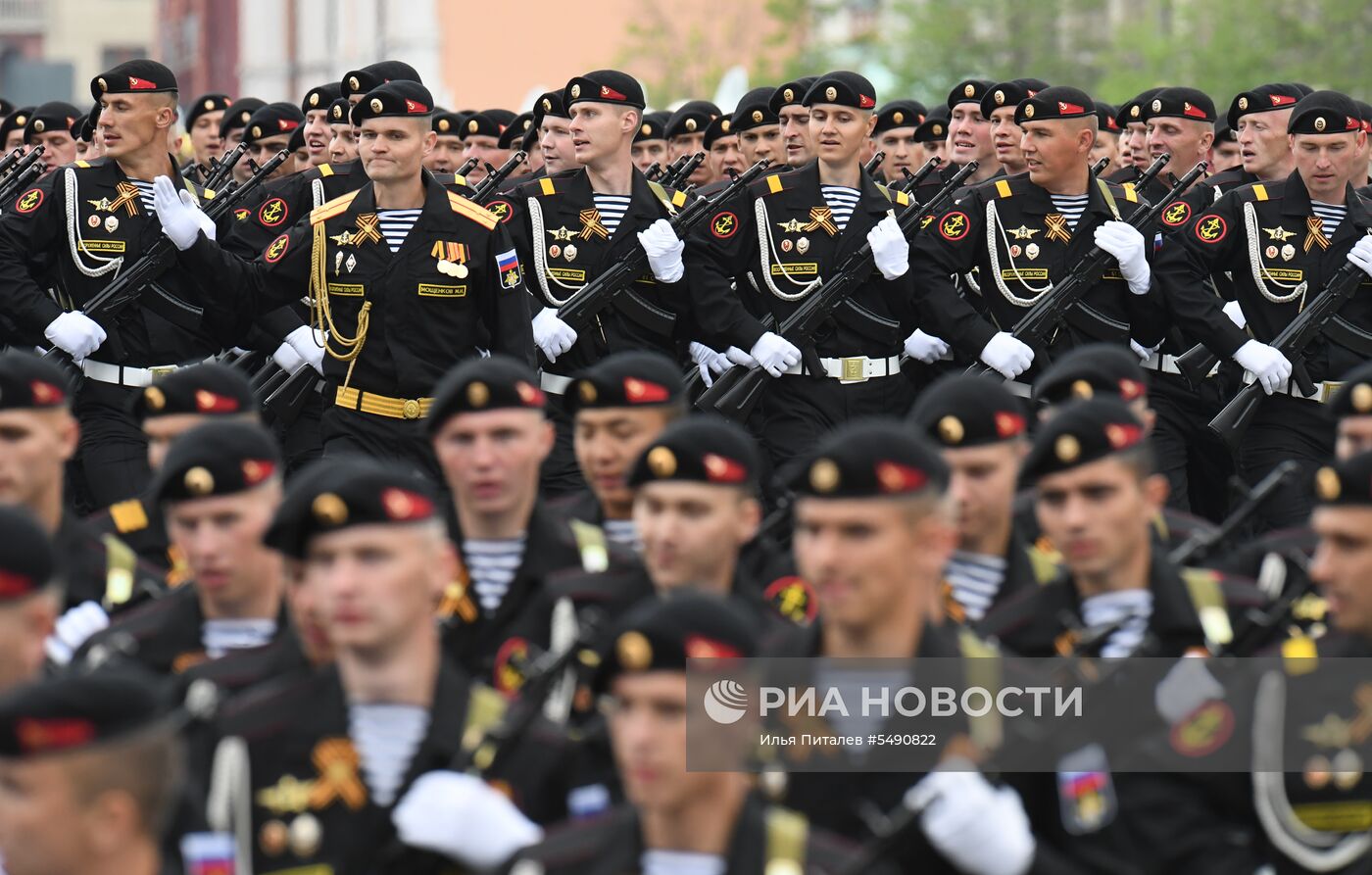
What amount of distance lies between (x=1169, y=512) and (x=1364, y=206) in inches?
167

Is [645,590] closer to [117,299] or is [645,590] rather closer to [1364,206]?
[117,299]

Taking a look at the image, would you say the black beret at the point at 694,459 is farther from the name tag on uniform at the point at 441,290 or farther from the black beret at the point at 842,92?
the black beret at the point at 842,92

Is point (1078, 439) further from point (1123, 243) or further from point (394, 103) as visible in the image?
point (1123, 243)

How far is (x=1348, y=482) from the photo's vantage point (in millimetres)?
6355

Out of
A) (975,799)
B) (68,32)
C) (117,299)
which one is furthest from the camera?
(68,32)

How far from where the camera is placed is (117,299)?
1220cm

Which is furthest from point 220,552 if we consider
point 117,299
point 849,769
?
point 117,299

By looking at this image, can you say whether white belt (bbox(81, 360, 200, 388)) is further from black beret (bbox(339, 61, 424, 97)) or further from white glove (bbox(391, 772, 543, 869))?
white glove (bbox(391, 772, 543, 869))

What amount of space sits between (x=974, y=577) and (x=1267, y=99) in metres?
6.96

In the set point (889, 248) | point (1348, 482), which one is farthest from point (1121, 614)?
point (889, 248)

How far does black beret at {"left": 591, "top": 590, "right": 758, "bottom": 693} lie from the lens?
5.44 meters

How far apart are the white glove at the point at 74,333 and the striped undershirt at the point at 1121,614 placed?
6.21 m

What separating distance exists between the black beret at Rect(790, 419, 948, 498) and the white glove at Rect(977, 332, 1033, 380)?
235 inches

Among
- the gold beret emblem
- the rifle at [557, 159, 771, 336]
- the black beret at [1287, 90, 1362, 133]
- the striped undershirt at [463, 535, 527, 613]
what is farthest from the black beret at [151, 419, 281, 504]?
the black beret at [1287, 90, 1362, 133]
